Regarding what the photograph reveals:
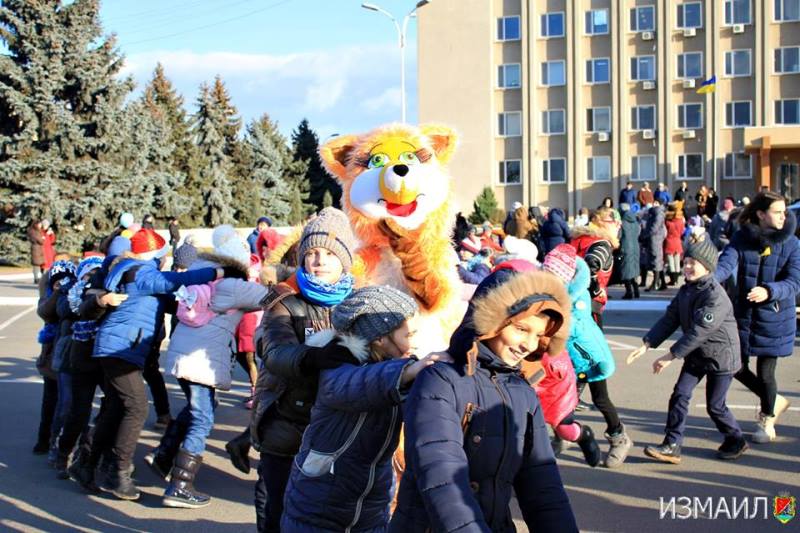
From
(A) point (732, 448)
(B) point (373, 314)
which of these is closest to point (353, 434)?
(B) point (373, 314)

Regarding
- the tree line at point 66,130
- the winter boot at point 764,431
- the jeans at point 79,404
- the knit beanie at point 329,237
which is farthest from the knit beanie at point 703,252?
the tree line at point 66,130

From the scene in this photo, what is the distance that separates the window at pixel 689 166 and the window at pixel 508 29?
9.55m

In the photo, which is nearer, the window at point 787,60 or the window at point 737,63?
the window at point 787,60

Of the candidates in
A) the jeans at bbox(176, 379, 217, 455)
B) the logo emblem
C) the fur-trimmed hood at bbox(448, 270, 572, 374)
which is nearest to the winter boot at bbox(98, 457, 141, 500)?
the jeans at bbox(176, 379, 217, 455)

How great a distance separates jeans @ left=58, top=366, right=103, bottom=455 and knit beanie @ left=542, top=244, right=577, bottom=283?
3287mm

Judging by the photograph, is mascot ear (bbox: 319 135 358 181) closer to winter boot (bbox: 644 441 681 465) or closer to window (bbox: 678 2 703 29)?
winter boot (bbox: 644 441 681 465)

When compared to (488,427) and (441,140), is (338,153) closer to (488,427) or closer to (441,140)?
(441,140)

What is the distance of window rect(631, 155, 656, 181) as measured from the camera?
133 feet

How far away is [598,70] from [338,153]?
3825 cm

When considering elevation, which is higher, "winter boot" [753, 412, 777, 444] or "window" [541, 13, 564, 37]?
"window" [541, 13, 564, 37]

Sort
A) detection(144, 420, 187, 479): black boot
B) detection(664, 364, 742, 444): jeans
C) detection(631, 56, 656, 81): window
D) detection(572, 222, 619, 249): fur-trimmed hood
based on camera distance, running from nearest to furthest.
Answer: detection(144, 420, 187, 479): black boot < detection(664, 364, 742, 444): jeans < detection(572, 222, 619, 249): fur-trimmed hood < detection(631, 56, 656, 81): window

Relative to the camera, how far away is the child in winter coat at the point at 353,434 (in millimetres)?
3092

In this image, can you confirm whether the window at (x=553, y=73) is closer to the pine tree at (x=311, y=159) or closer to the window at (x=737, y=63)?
the window at (x=737, y=63)

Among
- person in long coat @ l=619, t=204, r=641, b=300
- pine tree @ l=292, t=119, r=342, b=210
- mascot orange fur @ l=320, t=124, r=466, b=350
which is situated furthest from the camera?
pine tree @ l=292, t=119, r=342, b=210
